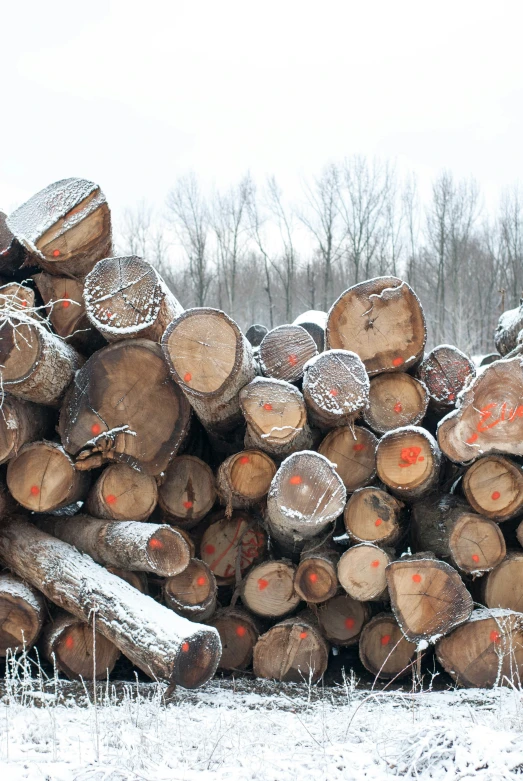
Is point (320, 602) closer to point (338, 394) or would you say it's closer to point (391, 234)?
point (338, 394)

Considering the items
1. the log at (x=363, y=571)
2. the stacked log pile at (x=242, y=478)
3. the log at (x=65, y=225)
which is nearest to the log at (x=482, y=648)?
the stacked log pile at (x=242, y=478)

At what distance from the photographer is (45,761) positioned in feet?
8.69

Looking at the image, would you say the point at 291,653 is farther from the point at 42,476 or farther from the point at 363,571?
the point at 42,476

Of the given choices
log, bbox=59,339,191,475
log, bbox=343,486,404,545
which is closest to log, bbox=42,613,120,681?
log, bbox=59,339,191,475

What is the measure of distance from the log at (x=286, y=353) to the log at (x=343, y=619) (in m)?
1.55

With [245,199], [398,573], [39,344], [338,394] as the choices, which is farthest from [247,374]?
[245,199]

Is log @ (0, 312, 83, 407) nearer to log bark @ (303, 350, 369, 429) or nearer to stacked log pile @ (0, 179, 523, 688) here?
stacked log pile @ (0, 179, 523, 688)

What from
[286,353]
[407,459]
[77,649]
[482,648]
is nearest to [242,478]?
[286,353]

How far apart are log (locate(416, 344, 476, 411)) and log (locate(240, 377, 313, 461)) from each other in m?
1.13

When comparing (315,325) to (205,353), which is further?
(315,325)

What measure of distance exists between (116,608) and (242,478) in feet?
3.57

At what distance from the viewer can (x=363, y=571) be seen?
4.16 metres

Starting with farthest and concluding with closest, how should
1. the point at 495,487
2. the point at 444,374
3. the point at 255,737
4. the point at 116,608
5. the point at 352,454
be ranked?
1. the point at 444,374
2. the point at 352,454
3. the point at 495,487
4. the point at 116,608
5. the point at 255,737

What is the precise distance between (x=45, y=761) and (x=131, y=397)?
2.08 m
